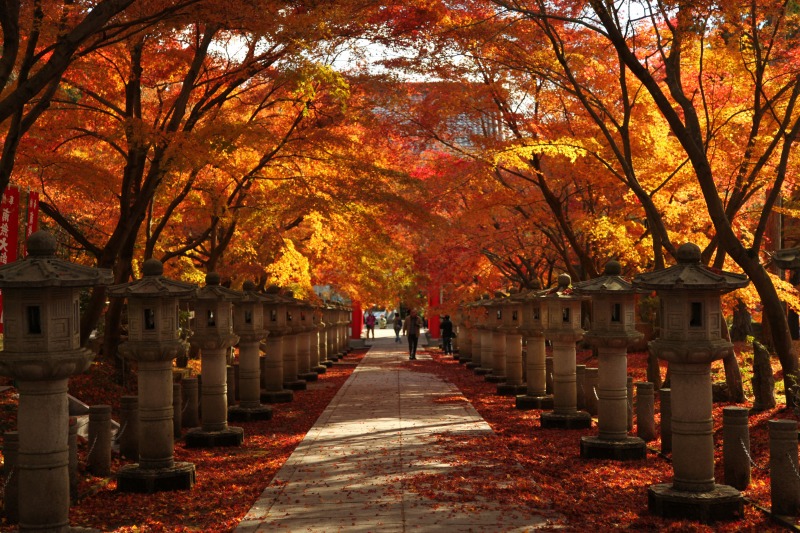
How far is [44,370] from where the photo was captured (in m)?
6.80

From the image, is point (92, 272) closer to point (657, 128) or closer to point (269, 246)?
point (657, 128)

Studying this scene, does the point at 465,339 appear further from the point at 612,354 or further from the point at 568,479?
the point at 568,479

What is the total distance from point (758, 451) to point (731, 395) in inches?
174

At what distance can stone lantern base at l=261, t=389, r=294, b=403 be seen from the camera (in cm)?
1930

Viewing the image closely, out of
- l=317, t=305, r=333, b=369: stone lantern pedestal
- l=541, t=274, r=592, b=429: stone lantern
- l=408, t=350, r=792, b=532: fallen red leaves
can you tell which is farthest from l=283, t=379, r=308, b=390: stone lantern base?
l=541, t=274, r=592, b=429: stone lantern

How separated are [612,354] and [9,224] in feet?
32.5

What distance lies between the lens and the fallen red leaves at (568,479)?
315 inches

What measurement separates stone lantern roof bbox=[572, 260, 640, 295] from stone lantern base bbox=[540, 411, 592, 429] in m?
3.78

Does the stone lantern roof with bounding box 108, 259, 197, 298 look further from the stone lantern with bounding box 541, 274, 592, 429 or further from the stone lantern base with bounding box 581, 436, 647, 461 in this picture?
the stone lantern with bounding box 541, 274, 592, 429

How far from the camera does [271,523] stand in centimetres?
776

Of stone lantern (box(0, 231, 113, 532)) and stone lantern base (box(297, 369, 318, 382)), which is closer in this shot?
stone lantern (box(0, 231, 113, 532))

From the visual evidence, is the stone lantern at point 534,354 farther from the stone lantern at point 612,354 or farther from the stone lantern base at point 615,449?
the stone lantern base at point 615,449

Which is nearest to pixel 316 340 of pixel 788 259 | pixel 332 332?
pixel 332 332

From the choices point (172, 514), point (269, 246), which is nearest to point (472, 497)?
point (172, 514)
